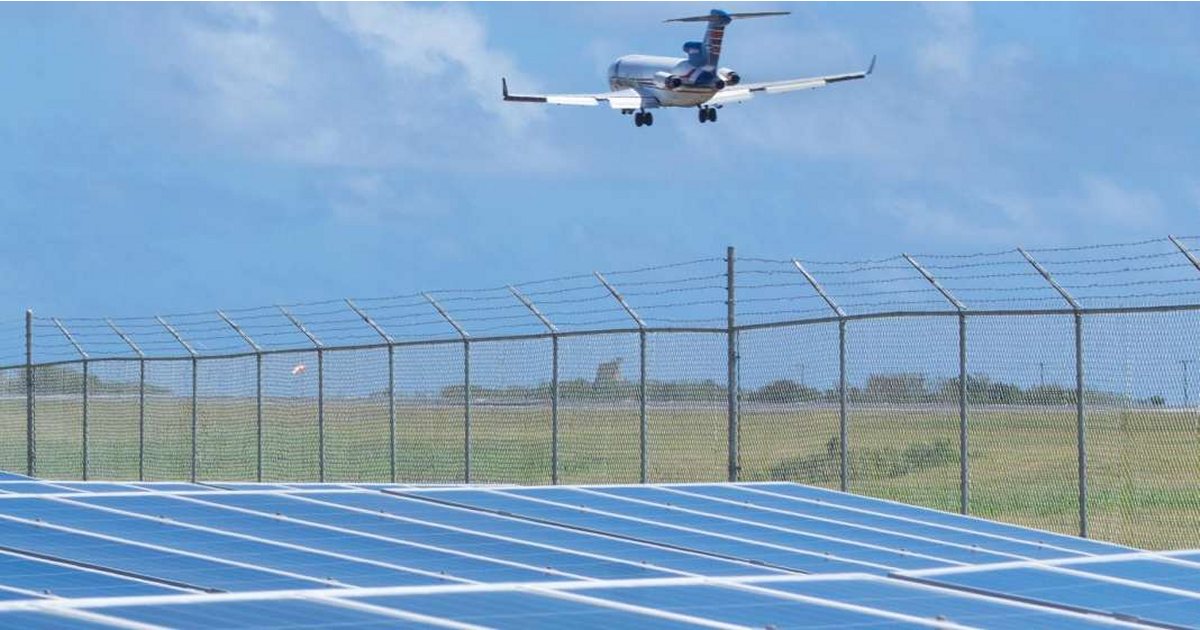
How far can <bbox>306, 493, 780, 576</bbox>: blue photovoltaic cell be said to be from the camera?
1005 centimetres

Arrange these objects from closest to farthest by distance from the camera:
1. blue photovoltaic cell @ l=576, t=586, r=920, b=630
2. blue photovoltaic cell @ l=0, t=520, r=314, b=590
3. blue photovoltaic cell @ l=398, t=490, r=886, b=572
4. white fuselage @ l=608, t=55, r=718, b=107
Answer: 1. blue photovoltaic cell @ l=576, t=586, r=920, b=630
2. blue photovoltaic cell @ l=0, t=520, r=314, b=590
3. blue photovoltaic cell @ l=398, t=490, r=886, b=572
4. white fuselage @ l=608, t=55, r=718, b=107

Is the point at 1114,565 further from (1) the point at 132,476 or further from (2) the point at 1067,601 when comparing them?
(1) the point at 132,476

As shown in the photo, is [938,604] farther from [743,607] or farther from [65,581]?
[65,581]

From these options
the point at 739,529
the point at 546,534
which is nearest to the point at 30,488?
the point at 546,534

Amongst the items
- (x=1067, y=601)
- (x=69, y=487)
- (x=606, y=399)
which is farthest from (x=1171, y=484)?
(x=1067, y=601)

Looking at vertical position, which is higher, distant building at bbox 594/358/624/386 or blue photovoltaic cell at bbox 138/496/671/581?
distant building at bbox 594/358/624/386

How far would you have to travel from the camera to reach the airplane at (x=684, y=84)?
145 ft

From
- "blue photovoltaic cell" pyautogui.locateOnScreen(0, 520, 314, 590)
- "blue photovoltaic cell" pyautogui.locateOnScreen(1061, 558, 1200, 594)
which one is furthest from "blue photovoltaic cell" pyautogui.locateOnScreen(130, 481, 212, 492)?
"blue photovoltaic cell" pyautogui.locateOnScreen(1061, 558, 1200, 594)

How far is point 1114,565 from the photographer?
944cm

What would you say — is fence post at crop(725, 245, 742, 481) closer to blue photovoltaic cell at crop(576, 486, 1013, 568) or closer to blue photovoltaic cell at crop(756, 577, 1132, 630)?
blue photovoltaic cell at crop(576, 486, 1013, 568)

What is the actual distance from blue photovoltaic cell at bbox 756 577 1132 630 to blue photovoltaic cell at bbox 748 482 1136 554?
3370 mm

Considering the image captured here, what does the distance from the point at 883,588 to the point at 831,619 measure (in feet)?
3.52

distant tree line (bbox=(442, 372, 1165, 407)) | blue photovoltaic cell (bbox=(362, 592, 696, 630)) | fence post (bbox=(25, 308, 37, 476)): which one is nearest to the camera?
blue photovoltaic cell (bbox=(362, 592, 696, 630))

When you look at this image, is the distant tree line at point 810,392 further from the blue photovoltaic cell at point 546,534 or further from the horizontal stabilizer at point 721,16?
the horizontal stabilizer at point 721,16
